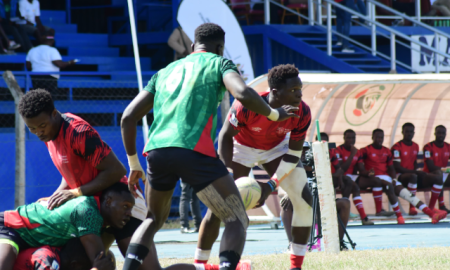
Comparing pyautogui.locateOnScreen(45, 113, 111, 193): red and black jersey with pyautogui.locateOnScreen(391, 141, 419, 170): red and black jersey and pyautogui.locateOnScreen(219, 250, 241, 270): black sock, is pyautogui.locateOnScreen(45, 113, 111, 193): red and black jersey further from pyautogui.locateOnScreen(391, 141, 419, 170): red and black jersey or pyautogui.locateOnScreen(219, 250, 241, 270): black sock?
pyautogui.locateOnScreen(391, 141, 419, 170): red and black jersey

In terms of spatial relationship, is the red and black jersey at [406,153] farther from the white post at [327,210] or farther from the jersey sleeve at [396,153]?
the white post at [327,210]

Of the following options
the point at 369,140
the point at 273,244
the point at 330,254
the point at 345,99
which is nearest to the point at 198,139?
the point at 330,254

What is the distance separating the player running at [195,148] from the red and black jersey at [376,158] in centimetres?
835

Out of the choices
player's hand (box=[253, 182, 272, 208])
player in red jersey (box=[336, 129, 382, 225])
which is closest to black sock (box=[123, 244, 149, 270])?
player's hand (box=[253, 182, 272, 208])

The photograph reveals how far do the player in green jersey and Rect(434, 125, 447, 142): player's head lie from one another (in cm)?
950

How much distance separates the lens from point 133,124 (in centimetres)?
455

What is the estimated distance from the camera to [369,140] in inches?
524

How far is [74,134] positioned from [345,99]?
340 inches

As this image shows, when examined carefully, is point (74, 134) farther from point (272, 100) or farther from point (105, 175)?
point (272, 100)

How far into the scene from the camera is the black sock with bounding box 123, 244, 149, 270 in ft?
14.2

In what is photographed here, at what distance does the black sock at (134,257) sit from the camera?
4328mm

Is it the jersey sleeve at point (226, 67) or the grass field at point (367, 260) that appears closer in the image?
the jersey sleeve at point (226, 67)

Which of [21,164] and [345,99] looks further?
[345,99]

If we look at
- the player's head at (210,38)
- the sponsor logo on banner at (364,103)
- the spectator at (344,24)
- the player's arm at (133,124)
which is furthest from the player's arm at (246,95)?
the spectator at (344,24)
